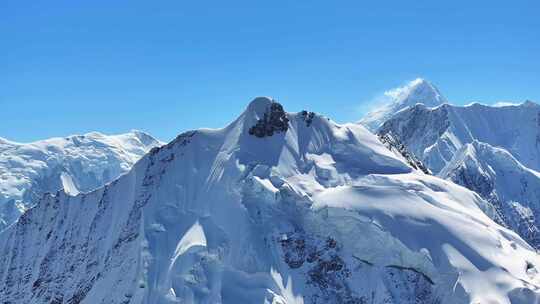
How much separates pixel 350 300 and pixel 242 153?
127 feet

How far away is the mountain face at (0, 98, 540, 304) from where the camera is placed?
11744 centimetres

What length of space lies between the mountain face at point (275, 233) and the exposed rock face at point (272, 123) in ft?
0.92

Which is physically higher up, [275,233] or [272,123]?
[272,123]

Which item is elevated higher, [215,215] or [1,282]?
[215,215]

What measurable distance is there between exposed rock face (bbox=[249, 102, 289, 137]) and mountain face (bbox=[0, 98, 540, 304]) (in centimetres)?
28

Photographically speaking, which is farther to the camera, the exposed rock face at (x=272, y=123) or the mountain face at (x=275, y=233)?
the exposed rock face at (x=272, y=123)

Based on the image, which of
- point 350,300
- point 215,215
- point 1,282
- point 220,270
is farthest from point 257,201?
point 1,282

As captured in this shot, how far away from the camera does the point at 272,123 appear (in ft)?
491

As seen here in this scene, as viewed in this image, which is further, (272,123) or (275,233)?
(272,123)

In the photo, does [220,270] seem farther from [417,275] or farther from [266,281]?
[417,275]

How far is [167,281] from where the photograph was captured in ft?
396

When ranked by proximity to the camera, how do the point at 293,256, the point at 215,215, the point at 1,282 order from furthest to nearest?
the point at 1,282 < the point at 215,215 < the point at 293,256

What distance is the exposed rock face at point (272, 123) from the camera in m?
148

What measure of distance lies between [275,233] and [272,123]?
97.5 feet
